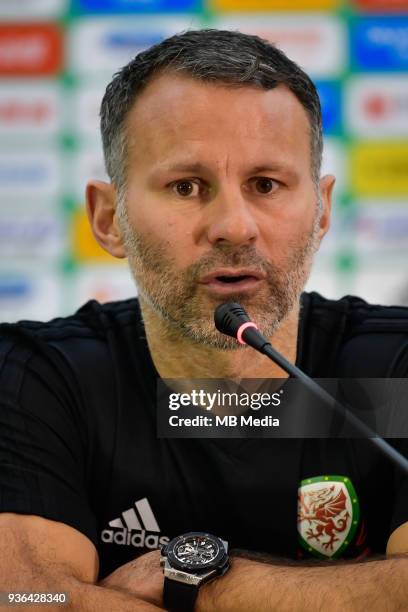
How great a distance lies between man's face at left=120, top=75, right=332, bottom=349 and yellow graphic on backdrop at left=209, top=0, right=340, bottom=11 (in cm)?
225

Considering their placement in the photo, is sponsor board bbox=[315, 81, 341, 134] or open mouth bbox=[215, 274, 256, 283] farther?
sponsor board bbox=[315, 81, 341, 134]

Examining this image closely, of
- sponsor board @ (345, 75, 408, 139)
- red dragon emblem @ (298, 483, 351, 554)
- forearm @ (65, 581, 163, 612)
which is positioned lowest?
forearm @ (65, 581, 163, 612)

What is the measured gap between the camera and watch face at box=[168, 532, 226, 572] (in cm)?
120

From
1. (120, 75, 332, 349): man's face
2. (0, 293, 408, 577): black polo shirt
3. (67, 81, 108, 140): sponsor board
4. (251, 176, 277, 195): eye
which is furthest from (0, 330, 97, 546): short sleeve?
(67, 81, 108, 140): sponsor board

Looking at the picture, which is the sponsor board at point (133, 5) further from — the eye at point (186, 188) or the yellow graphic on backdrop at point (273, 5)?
the eye at point (186, 188)

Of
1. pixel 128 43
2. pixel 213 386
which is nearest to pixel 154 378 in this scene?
pixel 213 386

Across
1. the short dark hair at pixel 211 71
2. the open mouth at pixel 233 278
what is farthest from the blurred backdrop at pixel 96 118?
the open mouth at pixel 233 278

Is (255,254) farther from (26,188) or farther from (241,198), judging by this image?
(26,188)

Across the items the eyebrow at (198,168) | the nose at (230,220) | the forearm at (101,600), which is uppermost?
the eyebrow at (198,168)

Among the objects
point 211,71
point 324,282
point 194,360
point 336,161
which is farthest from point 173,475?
point 336,161

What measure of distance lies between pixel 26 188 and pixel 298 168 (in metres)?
2.27

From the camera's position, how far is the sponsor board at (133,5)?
360 cm

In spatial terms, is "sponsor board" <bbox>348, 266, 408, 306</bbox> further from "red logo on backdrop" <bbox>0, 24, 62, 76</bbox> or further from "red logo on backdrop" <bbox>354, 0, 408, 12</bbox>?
"red logo on backdrop" <bbox>0, 24, 62, 76</bbox>

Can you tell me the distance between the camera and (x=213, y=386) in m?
1.53
